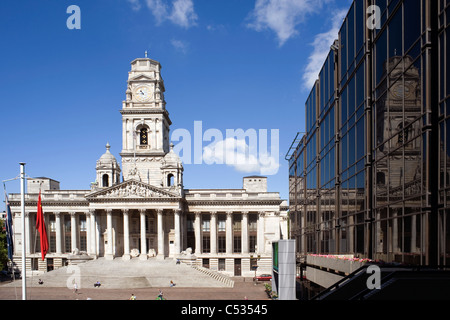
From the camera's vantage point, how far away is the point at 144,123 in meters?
82.2

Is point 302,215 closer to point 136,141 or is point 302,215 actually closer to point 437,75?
point 437,75

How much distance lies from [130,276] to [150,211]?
57.3ft

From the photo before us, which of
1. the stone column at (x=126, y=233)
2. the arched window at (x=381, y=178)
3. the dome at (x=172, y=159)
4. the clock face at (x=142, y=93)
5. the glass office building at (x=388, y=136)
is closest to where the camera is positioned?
the glass office building at (x=388, y=136)

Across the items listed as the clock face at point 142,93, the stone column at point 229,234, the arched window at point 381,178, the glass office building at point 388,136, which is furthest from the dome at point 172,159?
the arched window at point 381,178

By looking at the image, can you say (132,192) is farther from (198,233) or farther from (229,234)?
(229,234)

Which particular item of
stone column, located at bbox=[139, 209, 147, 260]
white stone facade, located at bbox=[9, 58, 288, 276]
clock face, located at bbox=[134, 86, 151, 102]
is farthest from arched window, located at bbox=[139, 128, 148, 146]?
stone column, located at bbox=[139, 209, 147, 260]

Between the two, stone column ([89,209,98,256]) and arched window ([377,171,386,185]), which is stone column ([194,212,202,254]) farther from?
arched window ([377,171,386,185])

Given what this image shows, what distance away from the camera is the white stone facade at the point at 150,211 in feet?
243

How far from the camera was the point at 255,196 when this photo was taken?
80250mm

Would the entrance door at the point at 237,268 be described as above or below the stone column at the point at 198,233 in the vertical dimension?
below

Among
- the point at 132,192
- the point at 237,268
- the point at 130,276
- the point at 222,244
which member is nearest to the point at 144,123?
the point at 132,192

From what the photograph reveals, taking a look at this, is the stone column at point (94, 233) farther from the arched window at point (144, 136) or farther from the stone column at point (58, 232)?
the arched window at point (144, 136)
